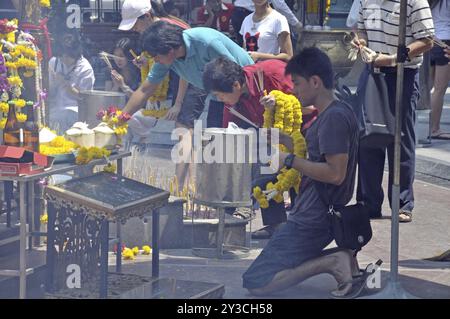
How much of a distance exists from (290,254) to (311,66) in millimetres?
1115

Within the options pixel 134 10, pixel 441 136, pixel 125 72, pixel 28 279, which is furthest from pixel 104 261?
pixel 125 72

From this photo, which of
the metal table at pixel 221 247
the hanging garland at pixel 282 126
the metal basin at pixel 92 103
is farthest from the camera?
the metal basin at pixel 92 103

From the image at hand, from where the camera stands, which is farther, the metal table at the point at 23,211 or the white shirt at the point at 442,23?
the white shirt at the point at 442,23

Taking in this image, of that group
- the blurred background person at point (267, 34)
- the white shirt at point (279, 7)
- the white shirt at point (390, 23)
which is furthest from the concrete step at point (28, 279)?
the white shirt at point (279, 7)

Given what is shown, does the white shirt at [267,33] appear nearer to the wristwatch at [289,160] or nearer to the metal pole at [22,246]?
the wristwatch at [289,160]

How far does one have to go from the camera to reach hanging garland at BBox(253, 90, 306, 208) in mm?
6895

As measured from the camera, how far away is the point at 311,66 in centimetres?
628

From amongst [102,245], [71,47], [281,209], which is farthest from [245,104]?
[71,47]

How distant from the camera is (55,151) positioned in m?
6.43

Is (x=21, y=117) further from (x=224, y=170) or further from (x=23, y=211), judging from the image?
(x=224, y=170)

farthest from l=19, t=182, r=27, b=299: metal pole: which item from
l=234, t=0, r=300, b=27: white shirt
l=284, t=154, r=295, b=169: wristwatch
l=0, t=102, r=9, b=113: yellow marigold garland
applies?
l=234, t=0, r=300, b=27: white shirt

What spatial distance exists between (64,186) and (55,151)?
51 cm

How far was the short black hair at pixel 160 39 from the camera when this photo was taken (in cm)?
754

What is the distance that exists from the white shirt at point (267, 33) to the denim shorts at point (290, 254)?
3.39 metres
